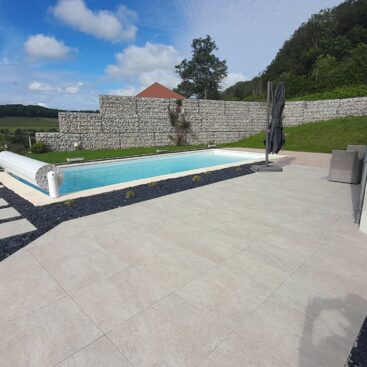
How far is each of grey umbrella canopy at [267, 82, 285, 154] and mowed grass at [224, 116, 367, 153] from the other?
245 inches

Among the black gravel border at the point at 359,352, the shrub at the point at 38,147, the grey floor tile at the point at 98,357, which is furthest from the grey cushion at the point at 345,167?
the shrub at the point at 38,147

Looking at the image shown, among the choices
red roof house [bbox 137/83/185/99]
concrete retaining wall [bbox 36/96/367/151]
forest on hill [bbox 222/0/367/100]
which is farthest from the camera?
red roof house [bbox 137/83/185/99]

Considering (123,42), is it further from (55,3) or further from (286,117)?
(286,117)

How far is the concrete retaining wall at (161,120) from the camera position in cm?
1251

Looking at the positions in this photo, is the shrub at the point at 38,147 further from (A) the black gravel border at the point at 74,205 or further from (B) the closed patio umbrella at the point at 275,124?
(B) the closed patio umbrella at the point at 275,124

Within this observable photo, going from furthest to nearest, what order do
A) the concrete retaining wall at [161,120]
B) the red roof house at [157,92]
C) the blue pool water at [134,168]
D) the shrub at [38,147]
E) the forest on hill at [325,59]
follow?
the red roof house at [157,92] < the forest on hill at [325,59] < the concrete retaining wall at [161,120] < the shrub at [38,147] < the blue pool water at [134,168]

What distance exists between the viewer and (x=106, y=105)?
13.2 m

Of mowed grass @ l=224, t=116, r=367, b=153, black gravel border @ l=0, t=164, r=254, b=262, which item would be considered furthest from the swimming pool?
mowed grass @ l=224, t=116, r=367, b=153

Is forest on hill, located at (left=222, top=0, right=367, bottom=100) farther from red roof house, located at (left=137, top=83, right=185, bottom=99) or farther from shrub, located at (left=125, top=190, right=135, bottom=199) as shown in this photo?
shrub, located at (left=125, top=190, right=135, bottom=199)

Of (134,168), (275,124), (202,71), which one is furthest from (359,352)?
(202,71)

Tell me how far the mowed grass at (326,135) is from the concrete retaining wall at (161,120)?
1.43 m

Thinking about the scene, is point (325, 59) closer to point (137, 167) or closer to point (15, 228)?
point (137, 167)

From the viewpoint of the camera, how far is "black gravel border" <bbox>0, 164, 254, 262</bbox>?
3.13m

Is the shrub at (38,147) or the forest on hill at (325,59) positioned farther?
the forest on hill at (325,59)
